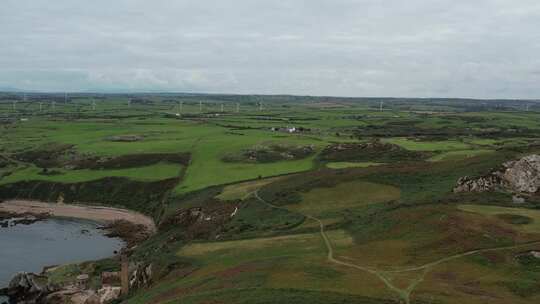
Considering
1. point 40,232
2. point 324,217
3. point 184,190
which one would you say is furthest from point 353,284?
point 40,232

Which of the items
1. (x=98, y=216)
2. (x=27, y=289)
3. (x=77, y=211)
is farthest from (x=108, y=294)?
(x=77, y=211)

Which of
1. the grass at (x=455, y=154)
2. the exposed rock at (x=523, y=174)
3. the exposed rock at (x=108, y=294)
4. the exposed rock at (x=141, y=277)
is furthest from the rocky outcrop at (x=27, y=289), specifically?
the grass at (x=455, y=154)

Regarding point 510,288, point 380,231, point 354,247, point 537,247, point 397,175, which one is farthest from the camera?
point 397,175

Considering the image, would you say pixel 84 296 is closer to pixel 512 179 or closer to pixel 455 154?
pixel 512 179

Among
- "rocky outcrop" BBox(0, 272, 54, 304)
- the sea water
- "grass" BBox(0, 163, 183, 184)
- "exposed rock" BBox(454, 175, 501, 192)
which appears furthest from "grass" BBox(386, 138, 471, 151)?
"rocky outcrop" BBox(0, 272, 54, 304)

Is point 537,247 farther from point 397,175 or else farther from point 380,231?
point 397,175

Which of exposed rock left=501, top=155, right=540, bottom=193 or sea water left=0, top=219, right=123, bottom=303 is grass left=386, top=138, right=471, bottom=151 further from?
sea water left=0, top=219, right=123, bottom=303

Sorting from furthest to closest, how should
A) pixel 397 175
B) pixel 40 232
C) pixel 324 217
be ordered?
pixel 40 232, pixel 397 175, pixel 324 217

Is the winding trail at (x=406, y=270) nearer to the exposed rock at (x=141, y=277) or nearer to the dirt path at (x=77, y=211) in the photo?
the exposed rock at (x=141, y=277)
